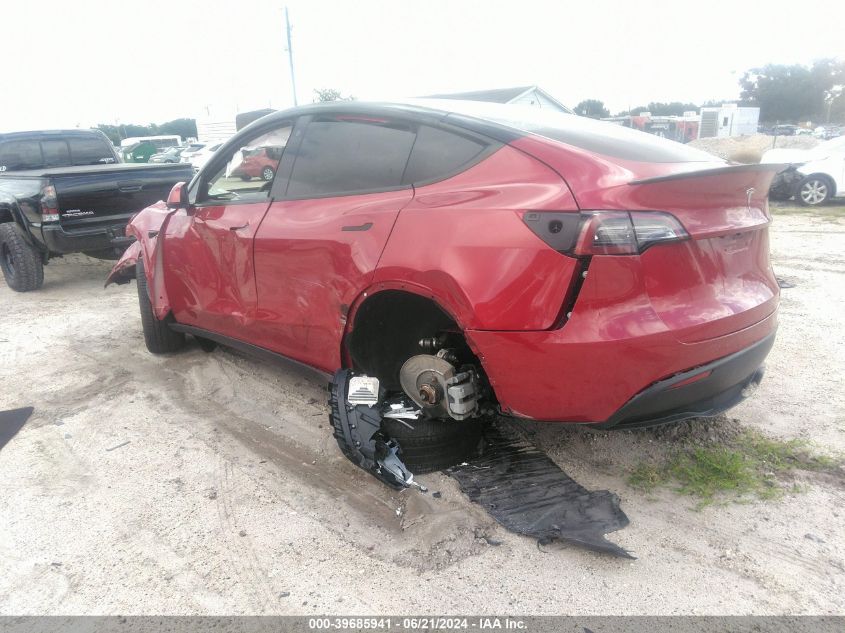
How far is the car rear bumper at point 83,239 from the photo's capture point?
Answer: 6.28 meters

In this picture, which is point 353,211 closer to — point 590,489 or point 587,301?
point 587,301

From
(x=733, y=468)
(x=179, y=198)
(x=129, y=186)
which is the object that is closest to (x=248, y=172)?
(x=179, y=198)

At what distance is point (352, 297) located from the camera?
275 centimetres

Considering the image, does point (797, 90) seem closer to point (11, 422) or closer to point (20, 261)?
point (20, 261)

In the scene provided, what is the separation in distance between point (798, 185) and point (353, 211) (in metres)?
12.1

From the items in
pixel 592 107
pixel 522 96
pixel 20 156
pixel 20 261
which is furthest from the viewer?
pixel 592 107

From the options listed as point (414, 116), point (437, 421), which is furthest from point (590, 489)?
point (414, 116)

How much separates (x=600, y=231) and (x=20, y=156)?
27.7 feet

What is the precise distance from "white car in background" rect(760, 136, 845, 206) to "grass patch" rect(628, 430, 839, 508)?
34.4 feet

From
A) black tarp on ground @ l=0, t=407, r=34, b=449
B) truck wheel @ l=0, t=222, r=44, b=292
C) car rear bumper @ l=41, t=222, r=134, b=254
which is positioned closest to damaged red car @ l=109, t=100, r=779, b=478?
black tarp on ground @ l=0, t=407, r=34, b=449

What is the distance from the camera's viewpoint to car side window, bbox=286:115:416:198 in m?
2.71

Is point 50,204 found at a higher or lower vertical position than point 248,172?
lower

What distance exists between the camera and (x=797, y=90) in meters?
61.9

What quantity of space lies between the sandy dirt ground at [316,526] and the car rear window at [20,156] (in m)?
5.25
